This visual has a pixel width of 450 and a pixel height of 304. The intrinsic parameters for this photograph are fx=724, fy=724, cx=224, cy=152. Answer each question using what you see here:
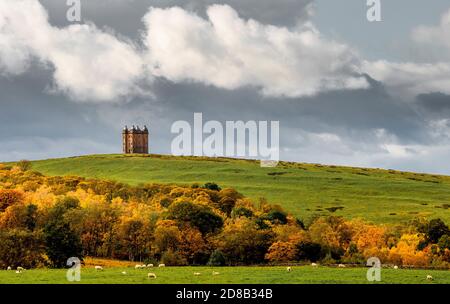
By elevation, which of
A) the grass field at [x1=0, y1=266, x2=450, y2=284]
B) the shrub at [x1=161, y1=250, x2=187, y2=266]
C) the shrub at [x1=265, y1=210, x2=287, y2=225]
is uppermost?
the shrub at [x1=265, y1=210, x2=287, y2=225]

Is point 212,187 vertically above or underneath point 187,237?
above

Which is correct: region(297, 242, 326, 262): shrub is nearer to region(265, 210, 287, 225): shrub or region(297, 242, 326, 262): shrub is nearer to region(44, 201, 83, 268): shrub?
region(265, 210, 287, 225): shrub

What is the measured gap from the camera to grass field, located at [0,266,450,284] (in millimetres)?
60406

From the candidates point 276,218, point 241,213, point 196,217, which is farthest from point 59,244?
point 241,213

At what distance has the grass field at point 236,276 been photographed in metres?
60.4

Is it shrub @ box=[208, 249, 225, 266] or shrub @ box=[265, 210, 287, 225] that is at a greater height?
shrub @ box=[265, 210, 287, 225]

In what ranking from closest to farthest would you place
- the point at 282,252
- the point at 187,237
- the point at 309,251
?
the point at 282,252, the point at 309,251, the point at 187,237

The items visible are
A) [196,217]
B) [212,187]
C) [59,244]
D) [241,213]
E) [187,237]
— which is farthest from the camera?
[212,187]

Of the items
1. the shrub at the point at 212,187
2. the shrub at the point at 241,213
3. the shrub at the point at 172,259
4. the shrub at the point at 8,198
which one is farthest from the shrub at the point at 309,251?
the shrub at the point at 212,187

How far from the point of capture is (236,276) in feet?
210

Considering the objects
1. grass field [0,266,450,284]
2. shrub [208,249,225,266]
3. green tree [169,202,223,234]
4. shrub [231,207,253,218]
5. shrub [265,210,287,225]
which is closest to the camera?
grass field [0,266,450,284]

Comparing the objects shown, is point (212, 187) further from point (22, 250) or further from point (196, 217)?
point (22, 250)

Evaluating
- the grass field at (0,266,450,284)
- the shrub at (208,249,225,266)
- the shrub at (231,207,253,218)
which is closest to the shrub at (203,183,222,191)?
the shrub at (231,207,253,218)
